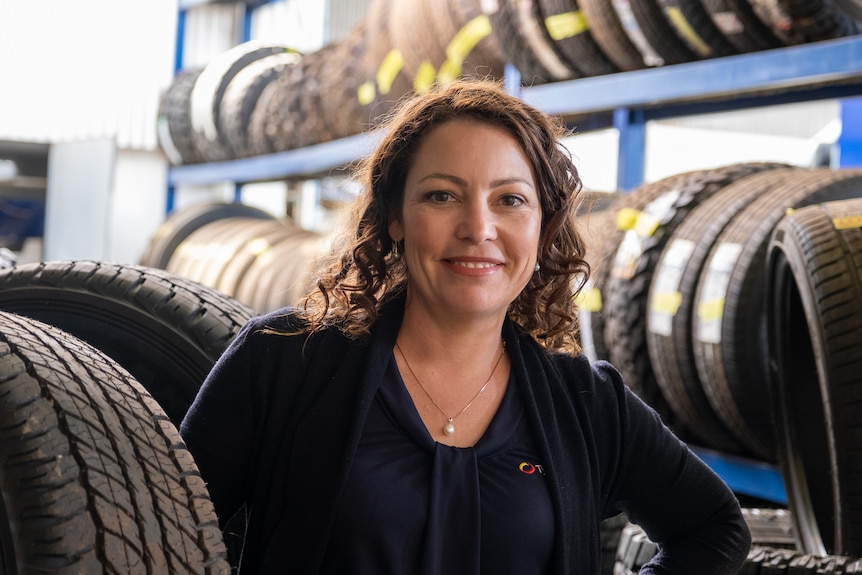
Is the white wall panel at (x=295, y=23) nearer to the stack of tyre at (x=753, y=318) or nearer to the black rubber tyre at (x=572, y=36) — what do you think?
the black rubber tyre at (x=572, y=36)

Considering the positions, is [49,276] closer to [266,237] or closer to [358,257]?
[358,257]

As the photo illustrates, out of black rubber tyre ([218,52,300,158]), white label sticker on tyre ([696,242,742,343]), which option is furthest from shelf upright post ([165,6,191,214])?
white label sticker on tyre ([696,242,742,343])

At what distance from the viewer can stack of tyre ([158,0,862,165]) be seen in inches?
126

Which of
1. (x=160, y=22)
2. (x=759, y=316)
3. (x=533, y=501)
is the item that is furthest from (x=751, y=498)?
(x=160, y=22)

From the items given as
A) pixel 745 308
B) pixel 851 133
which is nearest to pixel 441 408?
pixel 745 308

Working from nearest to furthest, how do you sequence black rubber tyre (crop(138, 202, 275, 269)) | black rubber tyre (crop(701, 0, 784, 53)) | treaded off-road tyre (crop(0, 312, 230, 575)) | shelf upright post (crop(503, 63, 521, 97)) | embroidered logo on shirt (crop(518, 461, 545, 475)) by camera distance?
treaded off-road tyre (crop(0, 312, 230, 575)) < embroidered logo on shirt (crop(518, 461, 545, 475)) < black rubber tyre (crop(701, 0, 784, 53)) < shelf upright post (crop(503, 63, 521, 97)) < black rubber tyre (crop(138, 202, 275, 269))

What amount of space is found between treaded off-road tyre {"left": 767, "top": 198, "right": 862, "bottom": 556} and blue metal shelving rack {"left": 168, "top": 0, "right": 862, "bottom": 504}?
326 mm

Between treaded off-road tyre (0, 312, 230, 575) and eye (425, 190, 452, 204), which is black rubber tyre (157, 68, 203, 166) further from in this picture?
treaded off-road tyre (0, 312, 230, 575)

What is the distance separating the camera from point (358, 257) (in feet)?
5.81

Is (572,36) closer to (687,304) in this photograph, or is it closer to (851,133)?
(851,133)

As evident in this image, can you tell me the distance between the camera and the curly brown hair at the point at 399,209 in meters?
1.70

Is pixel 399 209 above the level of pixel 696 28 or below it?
below

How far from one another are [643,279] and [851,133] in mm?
747

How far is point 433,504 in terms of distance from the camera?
153 centimetres
